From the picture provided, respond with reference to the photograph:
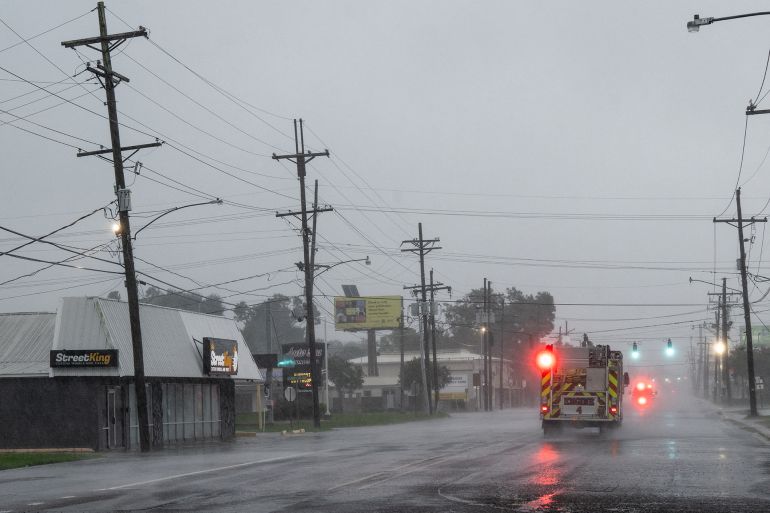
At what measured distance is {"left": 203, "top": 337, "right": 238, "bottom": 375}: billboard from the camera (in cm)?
4328

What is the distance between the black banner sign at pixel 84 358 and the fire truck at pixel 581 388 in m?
15.3

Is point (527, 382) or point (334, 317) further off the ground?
point (334, 317)

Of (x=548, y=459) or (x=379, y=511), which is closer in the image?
(x=379, y=511)

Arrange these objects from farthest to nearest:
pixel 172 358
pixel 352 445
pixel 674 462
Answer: pixel 172 358 < pixel 352 445 < pixel 674 462

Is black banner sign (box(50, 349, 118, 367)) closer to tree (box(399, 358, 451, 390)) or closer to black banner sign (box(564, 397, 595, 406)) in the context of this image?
black banner sign (box(564, 397, 595, 406))

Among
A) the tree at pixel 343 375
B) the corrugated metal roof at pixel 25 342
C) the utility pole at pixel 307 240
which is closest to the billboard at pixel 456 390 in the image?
the tree at pixel 343 375

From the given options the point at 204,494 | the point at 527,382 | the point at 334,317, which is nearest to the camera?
the point at 204,494

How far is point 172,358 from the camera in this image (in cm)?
A: 4166

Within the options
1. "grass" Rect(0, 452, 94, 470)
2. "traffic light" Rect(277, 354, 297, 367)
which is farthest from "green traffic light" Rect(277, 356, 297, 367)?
"grass" Rect(0, 452, 94, 470)

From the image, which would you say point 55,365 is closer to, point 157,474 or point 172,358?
point 172,358

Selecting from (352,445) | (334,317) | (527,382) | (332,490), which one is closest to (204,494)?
(332,490)

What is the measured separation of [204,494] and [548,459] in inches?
381

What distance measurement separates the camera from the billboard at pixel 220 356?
142 feet

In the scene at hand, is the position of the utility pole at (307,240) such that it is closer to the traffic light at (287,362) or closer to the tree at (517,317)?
the traffic light at (287,362)
